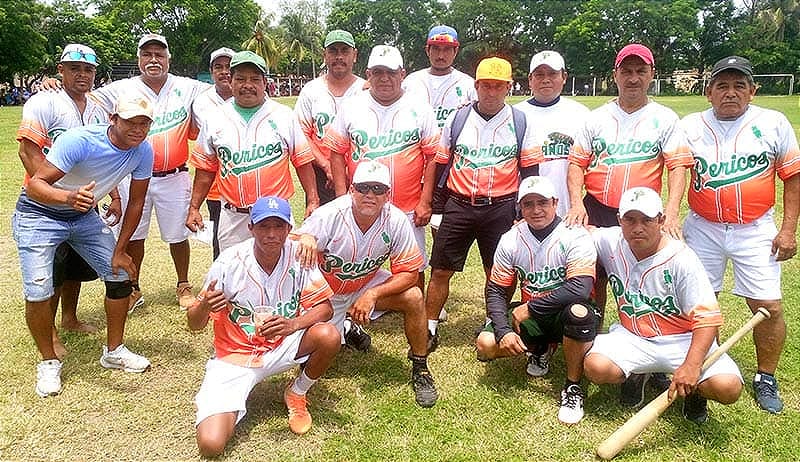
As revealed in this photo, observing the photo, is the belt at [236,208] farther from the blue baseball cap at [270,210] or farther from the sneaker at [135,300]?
the sneaker at [135,300]

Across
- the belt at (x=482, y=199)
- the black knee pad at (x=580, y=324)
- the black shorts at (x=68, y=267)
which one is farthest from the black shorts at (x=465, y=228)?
the black shorts at (x=68, y=267)

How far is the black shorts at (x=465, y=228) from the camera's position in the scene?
5.30 meters

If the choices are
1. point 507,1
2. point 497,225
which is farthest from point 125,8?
point 497,225

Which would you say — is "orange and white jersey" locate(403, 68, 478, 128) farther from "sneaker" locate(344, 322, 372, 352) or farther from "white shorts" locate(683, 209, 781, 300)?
"white shorts" locate(683, 209, 781, 300)

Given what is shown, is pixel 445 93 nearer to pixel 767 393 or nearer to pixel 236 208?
pixel 236 208

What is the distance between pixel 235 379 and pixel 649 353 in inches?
115

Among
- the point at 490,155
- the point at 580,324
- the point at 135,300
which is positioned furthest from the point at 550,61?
the point at 135,300

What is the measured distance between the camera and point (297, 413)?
170 inches

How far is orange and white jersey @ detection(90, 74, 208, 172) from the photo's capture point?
19.4 feet

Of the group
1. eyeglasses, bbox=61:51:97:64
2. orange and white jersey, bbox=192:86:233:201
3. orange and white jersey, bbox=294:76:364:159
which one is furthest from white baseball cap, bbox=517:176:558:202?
eyeglasses, bbox=61:51:97:64

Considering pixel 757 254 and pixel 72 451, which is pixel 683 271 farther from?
pixel 72 451

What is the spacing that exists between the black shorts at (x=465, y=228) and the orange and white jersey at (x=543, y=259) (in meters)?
0.49

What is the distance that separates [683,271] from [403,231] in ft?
6.66

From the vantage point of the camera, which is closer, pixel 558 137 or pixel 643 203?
pixel 643 203
